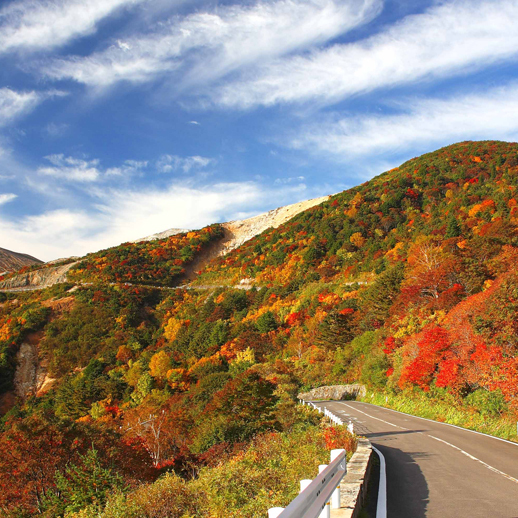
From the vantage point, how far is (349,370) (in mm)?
32469

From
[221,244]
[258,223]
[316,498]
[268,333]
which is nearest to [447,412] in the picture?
[316,498]

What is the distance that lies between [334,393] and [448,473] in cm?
2302

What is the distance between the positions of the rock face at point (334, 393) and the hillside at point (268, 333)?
3.58 ft

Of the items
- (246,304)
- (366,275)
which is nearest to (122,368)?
(246,304)

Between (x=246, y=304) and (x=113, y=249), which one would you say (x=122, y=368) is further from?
(x=113, y=249)

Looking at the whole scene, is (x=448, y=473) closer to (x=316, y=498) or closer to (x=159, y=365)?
(x=316, y=498)

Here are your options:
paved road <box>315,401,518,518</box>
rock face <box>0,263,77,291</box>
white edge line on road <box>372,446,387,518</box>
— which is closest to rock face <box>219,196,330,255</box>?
rock face <box>0,263,77,291</box>

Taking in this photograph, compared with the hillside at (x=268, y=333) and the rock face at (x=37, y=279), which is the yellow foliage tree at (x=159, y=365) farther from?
the rock face at (x=37, y=279)

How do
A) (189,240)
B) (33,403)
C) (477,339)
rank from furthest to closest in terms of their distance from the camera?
(189,240), (33,403), (477,339)

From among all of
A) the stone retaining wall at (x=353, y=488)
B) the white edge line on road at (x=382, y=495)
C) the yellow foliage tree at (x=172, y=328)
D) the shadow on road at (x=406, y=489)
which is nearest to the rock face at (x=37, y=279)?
the yellow foliage tree at (x=172, y=328)

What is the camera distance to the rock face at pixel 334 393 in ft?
94.3

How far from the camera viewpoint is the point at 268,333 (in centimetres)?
4447

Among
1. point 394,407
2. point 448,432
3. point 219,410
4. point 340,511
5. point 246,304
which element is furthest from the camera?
point 246,304

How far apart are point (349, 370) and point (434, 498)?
91.5ft
